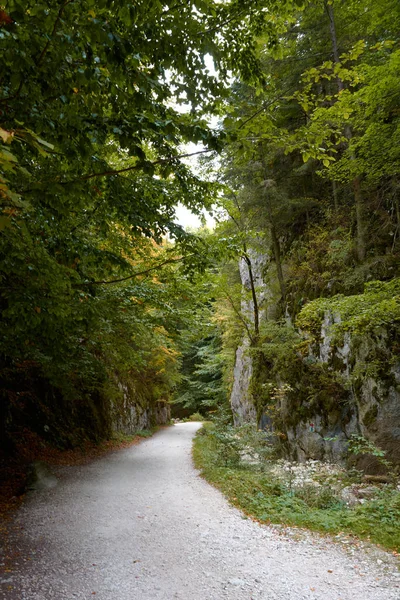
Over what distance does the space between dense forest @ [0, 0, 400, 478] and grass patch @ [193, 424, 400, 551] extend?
1050 millimetres

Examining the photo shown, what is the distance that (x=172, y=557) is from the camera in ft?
12.7

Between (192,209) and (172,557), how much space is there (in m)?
4.65

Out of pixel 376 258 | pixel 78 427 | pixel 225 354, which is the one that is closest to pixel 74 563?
pixel 78 427

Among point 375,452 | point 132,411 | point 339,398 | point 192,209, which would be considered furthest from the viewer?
point 132,411

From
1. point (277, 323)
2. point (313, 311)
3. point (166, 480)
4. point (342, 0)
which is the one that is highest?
point (342, 0)

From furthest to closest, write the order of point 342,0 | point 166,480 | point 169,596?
1. point 342,0
2. point 166,480
3. point 169,596

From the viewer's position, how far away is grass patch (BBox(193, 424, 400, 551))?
4.33 meters

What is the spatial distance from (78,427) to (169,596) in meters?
8.61

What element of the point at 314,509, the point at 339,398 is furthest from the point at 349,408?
the point at 314,509

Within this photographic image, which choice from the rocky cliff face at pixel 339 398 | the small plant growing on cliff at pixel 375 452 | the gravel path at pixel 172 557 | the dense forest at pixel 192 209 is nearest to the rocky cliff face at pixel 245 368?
the dense forest at pixel 192 209

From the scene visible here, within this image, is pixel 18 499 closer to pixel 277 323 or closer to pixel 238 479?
pixel 238 479

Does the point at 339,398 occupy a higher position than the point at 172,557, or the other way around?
the point at 339,398

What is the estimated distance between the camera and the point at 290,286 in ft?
42.9

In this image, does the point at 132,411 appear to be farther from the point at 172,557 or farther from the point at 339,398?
the point at 172,557
